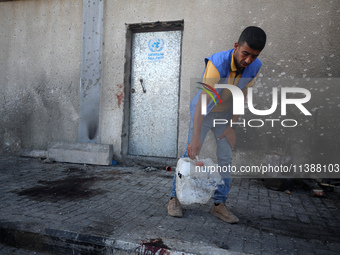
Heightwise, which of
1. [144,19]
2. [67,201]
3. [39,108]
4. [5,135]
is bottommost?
[67,201]

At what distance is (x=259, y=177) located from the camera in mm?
4844

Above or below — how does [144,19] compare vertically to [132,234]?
above

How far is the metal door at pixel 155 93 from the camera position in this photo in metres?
5.60

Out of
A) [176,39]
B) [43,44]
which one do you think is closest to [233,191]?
[176,39]

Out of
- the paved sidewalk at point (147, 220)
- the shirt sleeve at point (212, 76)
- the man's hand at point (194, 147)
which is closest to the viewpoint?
the paved sidewalk at point (147, 220)

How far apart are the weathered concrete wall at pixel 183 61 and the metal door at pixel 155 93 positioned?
0.32 metres

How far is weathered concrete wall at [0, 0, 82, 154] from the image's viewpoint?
5.96 m

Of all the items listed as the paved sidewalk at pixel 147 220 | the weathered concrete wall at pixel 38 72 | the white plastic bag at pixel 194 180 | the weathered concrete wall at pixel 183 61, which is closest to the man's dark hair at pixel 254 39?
the white plastic bag at pixel 194 180

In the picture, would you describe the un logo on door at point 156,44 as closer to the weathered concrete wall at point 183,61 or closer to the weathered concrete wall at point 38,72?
the weathered concrete wall at point 183,61

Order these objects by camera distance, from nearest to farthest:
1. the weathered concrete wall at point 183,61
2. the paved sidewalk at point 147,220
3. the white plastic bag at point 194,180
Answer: the paved sidewalk at point 147,220 < the white plastic bag at point 194,180 < the weathered concrete wall at point 183,61

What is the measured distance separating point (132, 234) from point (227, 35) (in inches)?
163

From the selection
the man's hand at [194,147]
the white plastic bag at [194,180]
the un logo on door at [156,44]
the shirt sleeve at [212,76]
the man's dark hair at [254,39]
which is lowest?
the white plastic bag at [194,180]

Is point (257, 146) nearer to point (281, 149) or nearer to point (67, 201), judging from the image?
point (281, 149)

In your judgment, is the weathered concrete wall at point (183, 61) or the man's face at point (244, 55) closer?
the man's face at point (244, 55)
